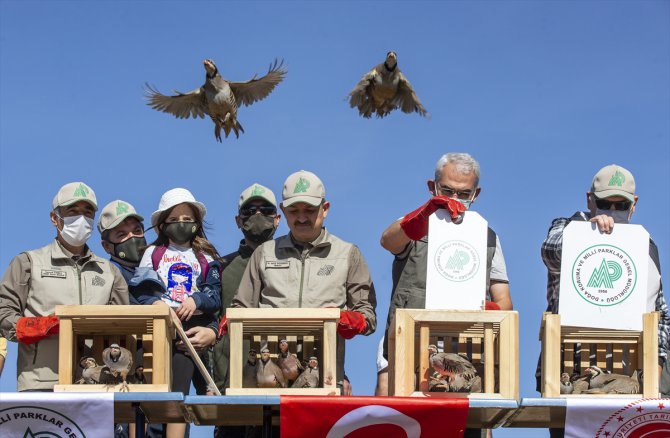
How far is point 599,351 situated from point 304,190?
253cm

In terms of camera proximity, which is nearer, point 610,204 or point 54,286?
point 610,204

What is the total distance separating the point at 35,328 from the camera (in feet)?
33.3

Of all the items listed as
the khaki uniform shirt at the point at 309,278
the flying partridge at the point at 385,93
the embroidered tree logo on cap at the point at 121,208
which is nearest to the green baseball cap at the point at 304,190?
the khaki uniform shirt at the point at 309,278

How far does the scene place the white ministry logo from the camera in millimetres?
9859

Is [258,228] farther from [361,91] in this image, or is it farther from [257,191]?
[361,91]

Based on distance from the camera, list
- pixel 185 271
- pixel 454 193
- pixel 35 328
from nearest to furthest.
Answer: pixel 35 328
pixel 454 193
pixel 185 271

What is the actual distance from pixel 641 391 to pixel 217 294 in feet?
11.4

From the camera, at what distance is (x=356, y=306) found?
10555 mm

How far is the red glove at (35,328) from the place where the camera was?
1012cm

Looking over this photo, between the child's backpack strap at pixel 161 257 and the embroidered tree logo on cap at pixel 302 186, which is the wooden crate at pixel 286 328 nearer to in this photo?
the embroidered tree logo on cap at pixel 302 186

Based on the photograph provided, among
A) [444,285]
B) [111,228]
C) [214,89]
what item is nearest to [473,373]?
[444,285]

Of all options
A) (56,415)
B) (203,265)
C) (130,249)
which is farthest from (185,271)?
(56,415)

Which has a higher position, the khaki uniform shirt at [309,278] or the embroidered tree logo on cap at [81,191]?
the embroidered tree logo on cap at [81,191]

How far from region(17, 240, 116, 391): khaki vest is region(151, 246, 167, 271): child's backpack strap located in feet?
1.72
